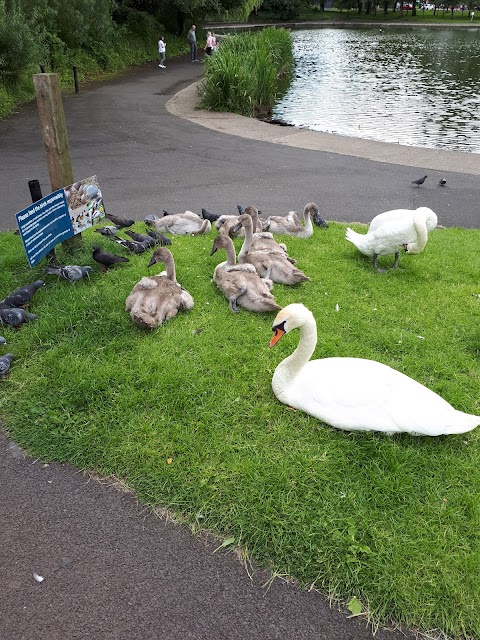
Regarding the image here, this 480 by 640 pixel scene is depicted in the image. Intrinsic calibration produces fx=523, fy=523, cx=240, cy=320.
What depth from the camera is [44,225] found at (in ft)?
18.7

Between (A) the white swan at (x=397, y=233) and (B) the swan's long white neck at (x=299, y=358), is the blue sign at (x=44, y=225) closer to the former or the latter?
(B) the swan's long white neck at (x=299, y=358)

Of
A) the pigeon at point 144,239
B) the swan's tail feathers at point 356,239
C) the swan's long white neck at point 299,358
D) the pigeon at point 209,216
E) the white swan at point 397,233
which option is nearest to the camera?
the swan's long white neck at point 299,358

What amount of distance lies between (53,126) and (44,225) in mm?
1204

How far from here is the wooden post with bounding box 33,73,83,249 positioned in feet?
18.9

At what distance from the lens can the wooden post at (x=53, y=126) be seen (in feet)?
18.9

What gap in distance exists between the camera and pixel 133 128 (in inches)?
614

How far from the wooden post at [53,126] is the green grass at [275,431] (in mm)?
1090

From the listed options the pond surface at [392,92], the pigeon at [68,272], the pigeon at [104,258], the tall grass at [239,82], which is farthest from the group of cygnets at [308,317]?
the tall grass at [239,82]

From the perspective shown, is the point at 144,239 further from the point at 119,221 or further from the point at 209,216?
the point at 209,216

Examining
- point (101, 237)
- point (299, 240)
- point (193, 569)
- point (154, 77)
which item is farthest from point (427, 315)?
point (154, 77)

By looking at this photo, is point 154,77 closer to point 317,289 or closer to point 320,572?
point 317,289

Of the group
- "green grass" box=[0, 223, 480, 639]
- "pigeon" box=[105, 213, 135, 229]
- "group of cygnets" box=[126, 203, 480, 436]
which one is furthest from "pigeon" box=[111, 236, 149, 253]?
"group of cygnets" box=[126, 203, 480, 436]

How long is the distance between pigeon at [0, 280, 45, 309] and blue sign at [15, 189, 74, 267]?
0.30 metres

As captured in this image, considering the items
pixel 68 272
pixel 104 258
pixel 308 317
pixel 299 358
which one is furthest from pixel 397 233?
pixel 68 272
